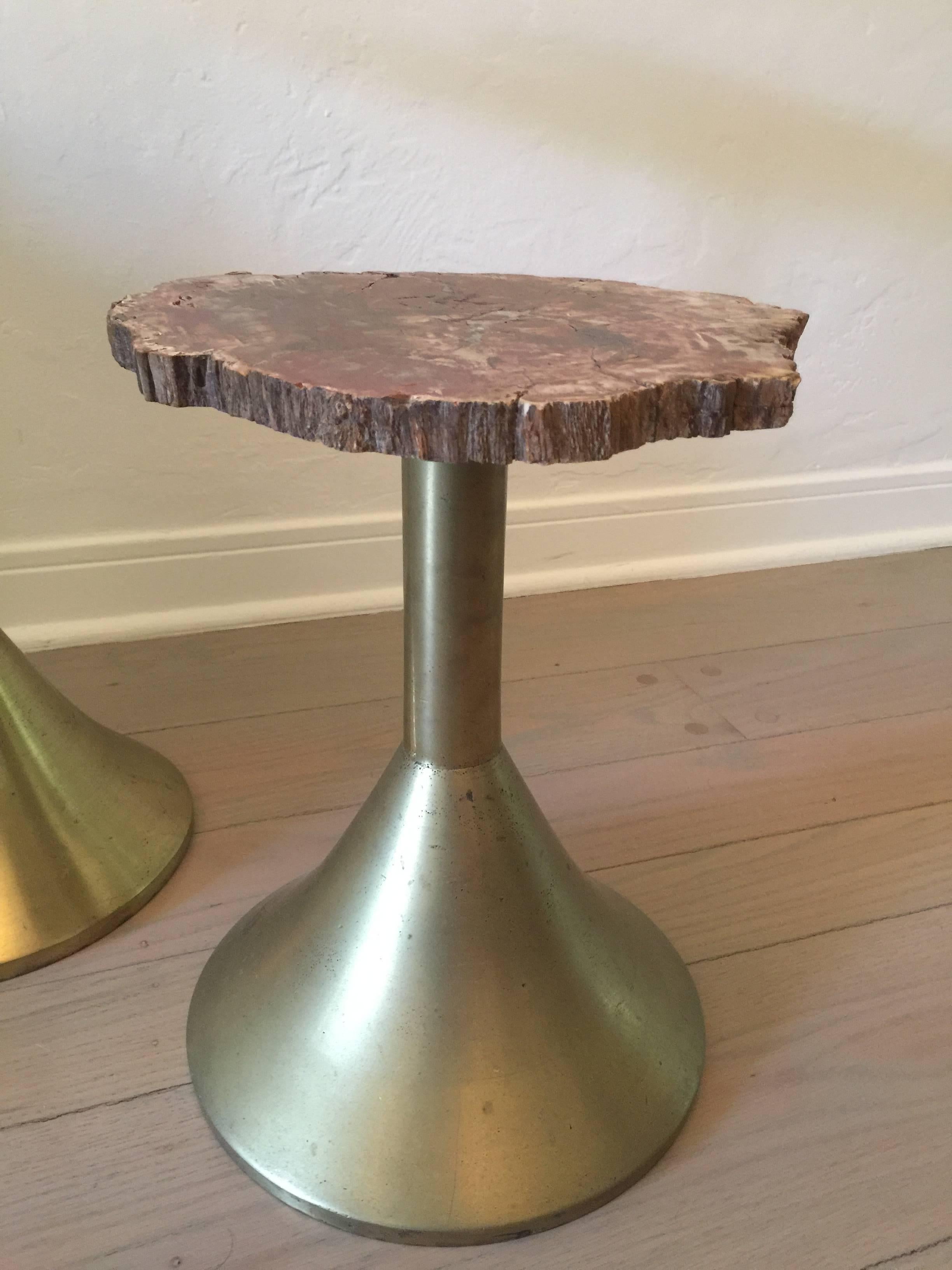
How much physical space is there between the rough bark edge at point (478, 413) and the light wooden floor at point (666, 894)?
0.53 metres

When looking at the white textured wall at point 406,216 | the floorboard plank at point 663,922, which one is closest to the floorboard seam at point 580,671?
the white textured wall at point 406,216

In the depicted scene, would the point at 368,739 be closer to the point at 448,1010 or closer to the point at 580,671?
the point at 580,671

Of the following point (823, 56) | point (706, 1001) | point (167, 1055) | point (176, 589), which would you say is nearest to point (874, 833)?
point (706, 1001)

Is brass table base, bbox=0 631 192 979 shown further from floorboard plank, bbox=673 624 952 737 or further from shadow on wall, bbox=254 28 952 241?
shadow on wall, bbox=254 28 952 241

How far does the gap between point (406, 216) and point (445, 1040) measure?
105 centimetres

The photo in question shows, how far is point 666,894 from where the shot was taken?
1013 mm

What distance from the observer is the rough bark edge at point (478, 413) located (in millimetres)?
500

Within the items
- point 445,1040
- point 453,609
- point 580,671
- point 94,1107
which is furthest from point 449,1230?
point 580,671

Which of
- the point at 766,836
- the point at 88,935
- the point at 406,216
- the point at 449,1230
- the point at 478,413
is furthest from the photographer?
the point at 406,216

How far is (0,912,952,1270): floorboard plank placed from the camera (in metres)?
0.68

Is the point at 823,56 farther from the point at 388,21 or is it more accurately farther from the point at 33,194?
the point at 33,194

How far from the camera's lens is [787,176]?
151 centimetres

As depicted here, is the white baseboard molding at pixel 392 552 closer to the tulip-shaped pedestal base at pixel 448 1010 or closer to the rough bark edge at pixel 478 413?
the tulip-shaped pedestal base at pixel 448 1010

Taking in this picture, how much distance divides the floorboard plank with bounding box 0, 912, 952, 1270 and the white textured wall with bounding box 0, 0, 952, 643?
0.84 metres
